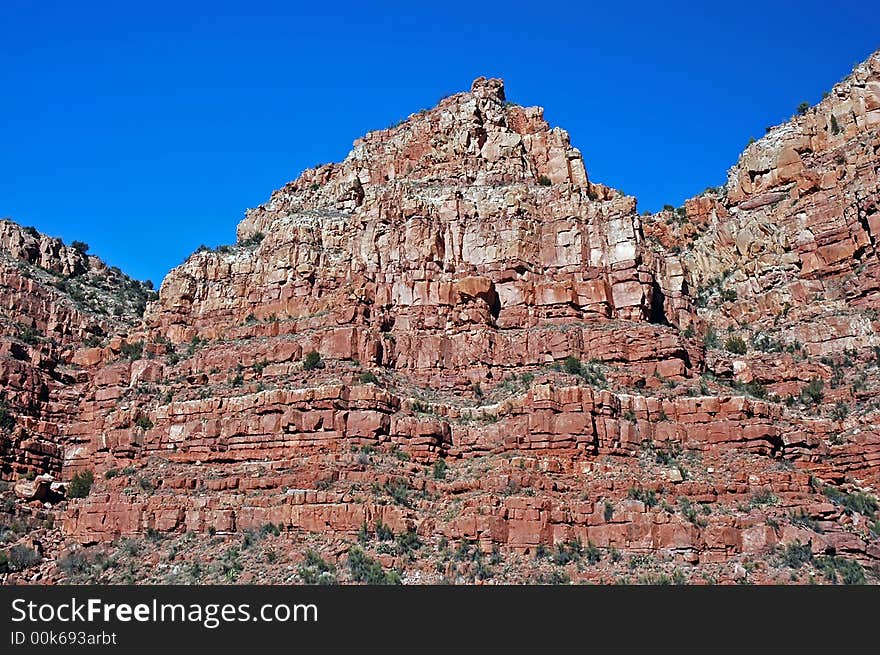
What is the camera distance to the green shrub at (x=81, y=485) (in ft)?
197

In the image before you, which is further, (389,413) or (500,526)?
(389,413)

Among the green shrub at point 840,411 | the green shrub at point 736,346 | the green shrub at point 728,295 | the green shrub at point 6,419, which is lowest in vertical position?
the green shrub at point 840,411

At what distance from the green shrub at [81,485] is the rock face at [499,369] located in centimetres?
99

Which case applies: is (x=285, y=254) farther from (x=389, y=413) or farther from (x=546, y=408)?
(x=546, y=408)

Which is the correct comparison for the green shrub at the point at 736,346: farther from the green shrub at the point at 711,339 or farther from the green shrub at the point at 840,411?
the green shrub at the point at 840,411

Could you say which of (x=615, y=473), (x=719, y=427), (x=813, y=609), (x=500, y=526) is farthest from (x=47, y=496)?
(x=813, y=609)

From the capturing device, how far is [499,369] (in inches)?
2394

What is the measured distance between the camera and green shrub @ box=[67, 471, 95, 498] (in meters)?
60.2

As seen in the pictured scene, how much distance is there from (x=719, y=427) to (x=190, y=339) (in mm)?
37813

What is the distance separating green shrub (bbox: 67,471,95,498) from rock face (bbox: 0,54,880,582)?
3.24ft

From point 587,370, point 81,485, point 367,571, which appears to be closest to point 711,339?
point 587,370

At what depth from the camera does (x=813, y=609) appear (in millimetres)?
30703

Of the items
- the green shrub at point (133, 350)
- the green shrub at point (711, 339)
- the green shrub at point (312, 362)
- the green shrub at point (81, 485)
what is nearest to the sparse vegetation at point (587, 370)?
the green shrub at point (711, 339)

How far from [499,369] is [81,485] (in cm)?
2703
